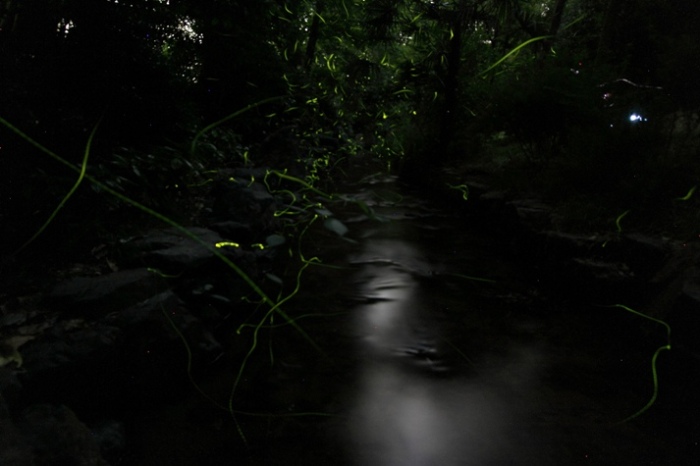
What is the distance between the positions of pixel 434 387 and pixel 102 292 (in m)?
1.96

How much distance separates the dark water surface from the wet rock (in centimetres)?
60

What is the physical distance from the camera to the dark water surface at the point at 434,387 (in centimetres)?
214

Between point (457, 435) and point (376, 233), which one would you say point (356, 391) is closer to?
point (457, 435)

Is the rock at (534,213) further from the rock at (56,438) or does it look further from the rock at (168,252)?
the rock at (56,438)

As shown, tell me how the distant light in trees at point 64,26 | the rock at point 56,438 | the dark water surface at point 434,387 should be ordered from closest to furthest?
the rock at point 56,438
the dark water surface at point 434,387
the distant light in trees at point 64,26

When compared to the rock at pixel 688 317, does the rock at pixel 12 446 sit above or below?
above

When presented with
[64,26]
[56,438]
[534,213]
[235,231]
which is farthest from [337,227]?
[534,213]

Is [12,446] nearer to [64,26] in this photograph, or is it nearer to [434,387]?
[434,387]

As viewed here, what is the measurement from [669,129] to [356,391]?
3.82 m

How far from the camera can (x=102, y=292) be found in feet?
7.60

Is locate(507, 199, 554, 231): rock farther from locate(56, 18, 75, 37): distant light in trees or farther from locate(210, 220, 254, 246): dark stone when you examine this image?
locate(56, 18, 75, 37): distant light in trees

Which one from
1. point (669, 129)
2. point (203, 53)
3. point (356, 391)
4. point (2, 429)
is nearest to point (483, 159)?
point (669, 129)

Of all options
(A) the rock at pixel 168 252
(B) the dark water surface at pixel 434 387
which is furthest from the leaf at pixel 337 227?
(A) the rock at pixel 168 252

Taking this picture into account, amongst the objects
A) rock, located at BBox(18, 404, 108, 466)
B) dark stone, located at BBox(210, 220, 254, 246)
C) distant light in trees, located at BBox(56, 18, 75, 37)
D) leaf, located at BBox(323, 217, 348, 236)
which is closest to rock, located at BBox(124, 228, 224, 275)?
dark stone, located at BBox(210, 220, 254, 246)
